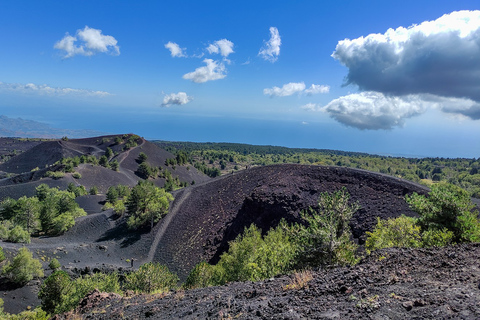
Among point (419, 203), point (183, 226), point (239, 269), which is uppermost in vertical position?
point (419, 203)

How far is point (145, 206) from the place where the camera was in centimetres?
4000

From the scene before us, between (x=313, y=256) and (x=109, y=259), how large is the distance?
29.9m

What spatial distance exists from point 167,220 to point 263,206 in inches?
624

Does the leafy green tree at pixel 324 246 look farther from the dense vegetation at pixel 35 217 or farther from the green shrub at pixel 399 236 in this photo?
the dense vegetation at pixel 35 217

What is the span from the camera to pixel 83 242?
121 feet

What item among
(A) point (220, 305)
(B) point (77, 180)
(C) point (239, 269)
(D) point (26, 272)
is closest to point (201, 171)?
(B) point (77, 180)

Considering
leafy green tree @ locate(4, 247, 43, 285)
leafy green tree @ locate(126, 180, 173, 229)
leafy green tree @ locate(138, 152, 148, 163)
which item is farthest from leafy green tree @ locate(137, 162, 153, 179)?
leafy green tree @ locate(4, 247, 43, 285)

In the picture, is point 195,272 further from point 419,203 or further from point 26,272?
point 26,272

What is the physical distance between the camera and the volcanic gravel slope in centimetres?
3100

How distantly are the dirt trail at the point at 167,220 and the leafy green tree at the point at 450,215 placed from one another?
A: 3130 centimetres

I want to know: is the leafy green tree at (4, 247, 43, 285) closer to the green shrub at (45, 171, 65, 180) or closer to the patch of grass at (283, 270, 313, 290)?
the patch of grass at (283, 270, 313, 290)

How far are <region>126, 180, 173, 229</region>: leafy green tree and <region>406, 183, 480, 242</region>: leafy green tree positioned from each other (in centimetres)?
3454

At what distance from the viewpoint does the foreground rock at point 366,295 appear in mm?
6727

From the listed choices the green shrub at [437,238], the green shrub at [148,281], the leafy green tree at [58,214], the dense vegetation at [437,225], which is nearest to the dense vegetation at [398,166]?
the dense vegetation at [437,225]
